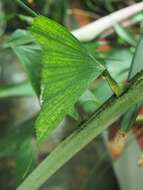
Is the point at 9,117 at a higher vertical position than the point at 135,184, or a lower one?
higher

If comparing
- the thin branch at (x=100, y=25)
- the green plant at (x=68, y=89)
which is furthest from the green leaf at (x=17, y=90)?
the green plant at (x=68, y=89)

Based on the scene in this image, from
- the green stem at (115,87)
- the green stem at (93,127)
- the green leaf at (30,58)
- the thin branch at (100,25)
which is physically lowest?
the thin branch at (100,25)

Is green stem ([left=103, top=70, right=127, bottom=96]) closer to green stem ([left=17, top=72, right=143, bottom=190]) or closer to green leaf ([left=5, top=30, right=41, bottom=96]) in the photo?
green stem ([left=17, top=72, right=143, bottom=190])

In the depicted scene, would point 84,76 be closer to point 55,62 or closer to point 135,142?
point 55,62

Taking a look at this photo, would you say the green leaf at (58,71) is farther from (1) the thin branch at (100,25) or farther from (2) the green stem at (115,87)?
(1) the thin branch at (100,25)

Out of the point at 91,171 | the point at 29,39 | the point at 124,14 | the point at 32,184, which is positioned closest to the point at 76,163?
the point at 91,171

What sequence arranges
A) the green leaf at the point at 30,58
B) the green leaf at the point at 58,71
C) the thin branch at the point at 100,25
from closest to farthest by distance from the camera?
the green leaf at the point at 58,71 → the green leaf at the point at 30,58 → the thin branch at the point at 100,25

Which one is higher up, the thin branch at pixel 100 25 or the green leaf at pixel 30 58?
the green leaf at pixel 30 58
